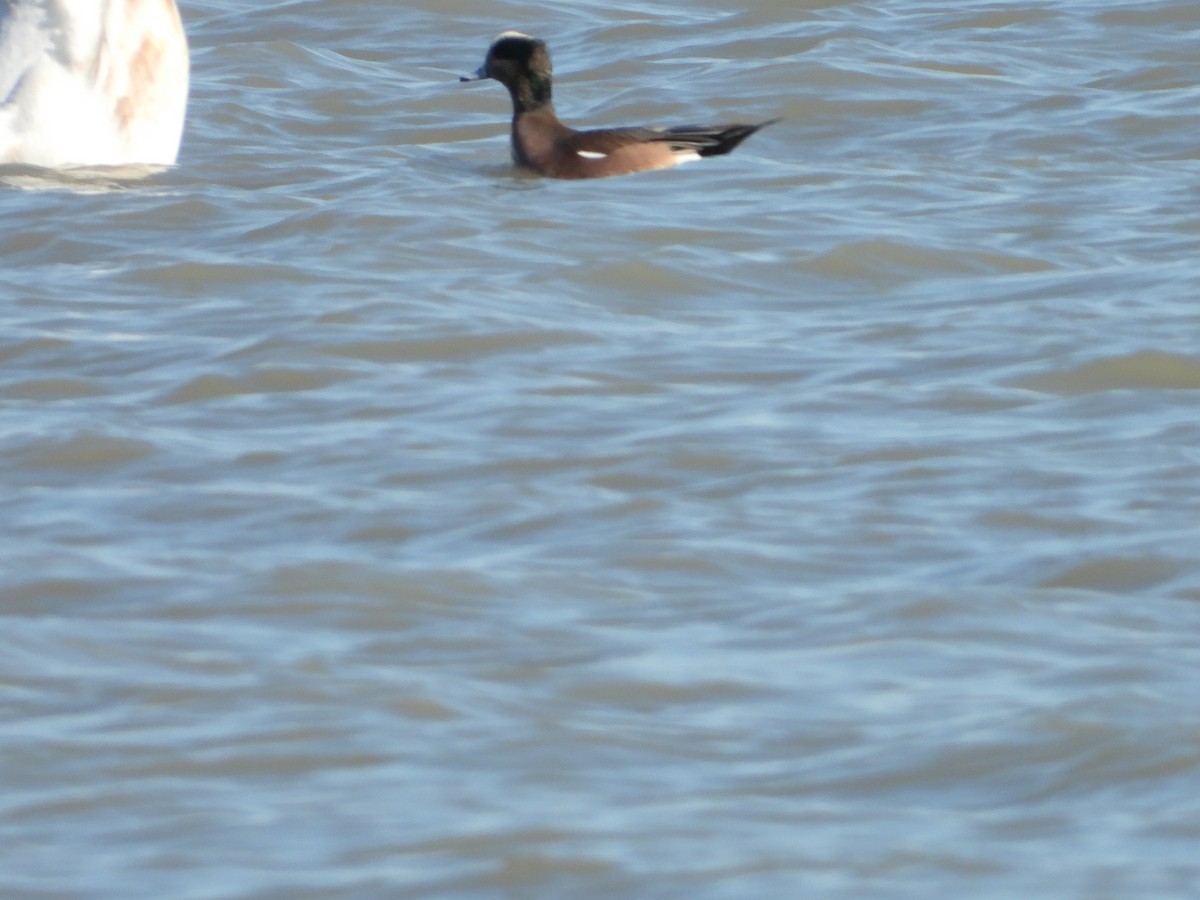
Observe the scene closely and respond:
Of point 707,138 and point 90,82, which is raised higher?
point 90,82

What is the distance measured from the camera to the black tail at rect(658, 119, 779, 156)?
10273 mm

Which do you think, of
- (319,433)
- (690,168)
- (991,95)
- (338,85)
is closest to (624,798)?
(319,433)

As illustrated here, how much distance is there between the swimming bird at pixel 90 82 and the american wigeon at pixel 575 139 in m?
1.43

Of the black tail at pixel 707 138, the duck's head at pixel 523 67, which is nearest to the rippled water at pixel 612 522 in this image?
the black tail at pixel 707 138

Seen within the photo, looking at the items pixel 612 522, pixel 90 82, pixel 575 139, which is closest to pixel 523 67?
pixel 575 139

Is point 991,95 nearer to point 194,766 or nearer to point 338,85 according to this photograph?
point 338,85

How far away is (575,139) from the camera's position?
10.4 metres

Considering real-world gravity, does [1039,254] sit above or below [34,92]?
below

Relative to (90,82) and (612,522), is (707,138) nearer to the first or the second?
(90,82)

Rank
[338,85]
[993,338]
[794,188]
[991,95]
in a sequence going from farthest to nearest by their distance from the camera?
[338,85], [991,95], [794,188], [993,338]

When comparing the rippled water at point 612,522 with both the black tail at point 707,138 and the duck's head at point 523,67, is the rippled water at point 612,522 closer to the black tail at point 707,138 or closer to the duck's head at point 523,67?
the black tail at point 707,138

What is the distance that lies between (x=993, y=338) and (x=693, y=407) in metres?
1.12

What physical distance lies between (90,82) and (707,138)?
7.90 feet

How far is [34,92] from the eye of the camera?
948cm
